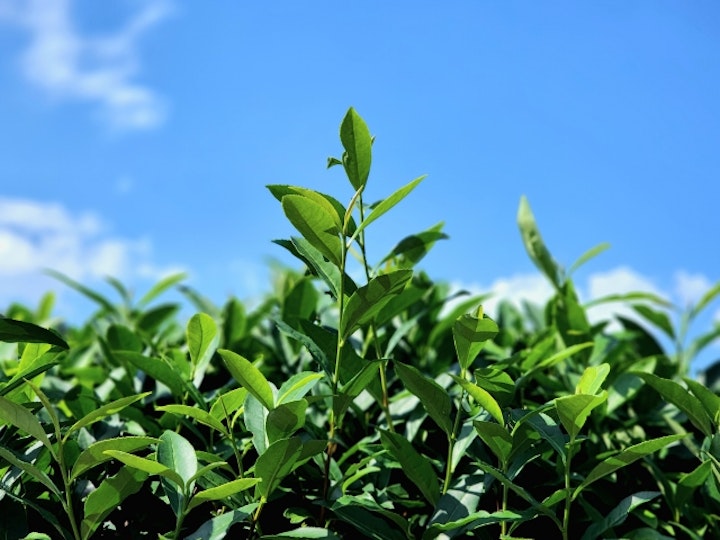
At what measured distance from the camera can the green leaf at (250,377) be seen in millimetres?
1269

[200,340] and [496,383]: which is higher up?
[200,340]

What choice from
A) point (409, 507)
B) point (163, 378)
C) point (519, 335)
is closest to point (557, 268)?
point (519, 335)

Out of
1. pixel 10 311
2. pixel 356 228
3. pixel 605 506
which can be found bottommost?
pixel 605 506

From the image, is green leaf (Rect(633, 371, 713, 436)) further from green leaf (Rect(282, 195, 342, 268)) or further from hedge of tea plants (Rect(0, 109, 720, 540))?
green leaf (Rect(282, 195, 342, 268))

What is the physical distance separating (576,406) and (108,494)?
78 centimetres

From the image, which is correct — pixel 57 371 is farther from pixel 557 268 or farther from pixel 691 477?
pixel 691 477

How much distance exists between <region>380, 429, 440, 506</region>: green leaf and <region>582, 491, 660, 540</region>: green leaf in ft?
0.97

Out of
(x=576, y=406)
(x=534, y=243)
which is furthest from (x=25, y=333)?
(x=534, y=243)

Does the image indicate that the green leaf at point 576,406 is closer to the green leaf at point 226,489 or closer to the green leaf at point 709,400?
the green leaf at point 709,400

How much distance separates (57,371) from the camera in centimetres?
232

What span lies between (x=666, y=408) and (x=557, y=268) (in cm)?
51

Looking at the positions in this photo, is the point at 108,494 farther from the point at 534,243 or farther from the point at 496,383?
the point at 534,243

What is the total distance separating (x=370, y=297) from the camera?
1339mm

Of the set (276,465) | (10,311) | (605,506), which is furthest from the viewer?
(10,311)
